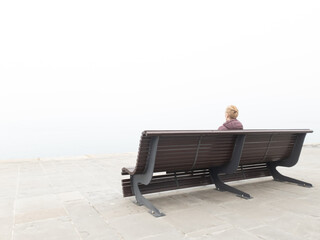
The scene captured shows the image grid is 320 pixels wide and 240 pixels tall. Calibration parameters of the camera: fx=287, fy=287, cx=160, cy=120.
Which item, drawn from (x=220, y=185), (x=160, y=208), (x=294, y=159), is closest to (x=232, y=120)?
(x=220, y=185)

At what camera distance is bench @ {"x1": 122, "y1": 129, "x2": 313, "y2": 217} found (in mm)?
3648

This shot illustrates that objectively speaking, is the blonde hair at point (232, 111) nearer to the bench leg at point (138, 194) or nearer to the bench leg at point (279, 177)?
the bench leg at point (279, 177)

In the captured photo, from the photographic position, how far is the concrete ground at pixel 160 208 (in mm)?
2947

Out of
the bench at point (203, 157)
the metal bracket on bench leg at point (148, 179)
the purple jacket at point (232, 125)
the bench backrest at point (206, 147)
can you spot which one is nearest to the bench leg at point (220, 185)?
the bench at point (203, 157)

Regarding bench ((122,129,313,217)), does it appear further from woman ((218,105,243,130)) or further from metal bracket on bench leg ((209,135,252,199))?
woman ((218,105,243,130))

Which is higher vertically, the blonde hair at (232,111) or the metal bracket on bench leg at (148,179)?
the blonde hair at (232,111)

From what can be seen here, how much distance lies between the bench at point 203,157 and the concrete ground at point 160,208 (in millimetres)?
196

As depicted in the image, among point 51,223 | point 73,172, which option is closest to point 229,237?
point 51,223

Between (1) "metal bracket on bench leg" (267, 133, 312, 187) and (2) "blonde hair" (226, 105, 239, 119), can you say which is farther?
(1) "metal bracket on bench leg" (267, 133, 312, 187)

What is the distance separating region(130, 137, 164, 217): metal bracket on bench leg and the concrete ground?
92 millimetres

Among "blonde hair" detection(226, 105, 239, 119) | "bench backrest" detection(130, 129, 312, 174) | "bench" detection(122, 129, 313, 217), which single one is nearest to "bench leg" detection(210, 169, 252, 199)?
"bench" detection(122, 129, 313, 217)

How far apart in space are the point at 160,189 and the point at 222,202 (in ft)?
2.98

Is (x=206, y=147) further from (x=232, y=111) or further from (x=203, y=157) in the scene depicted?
(x=232, y=111)

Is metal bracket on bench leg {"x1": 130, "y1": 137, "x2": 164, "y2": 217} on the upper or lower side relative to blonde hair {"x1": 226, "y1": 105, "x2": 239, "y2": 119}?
lower
